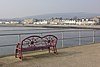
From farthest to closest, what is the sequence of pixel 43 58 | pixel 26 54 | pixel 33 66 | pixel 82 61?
pixel 26 54 < pixel 43 58 < pixel 82 61 < pixel 33 66

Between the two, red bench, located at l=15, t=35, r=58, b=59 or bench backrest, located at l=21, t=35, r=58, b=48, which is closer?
red bench, located at l=15, t=35, r=58, b=59

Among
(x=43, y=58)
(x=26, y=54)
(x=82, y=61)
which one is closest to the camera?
(x=82, y=61)

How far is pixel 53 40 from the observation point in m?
9.89

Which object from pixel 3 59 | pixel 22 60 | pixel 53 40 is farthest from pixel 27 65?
pixel 53 40

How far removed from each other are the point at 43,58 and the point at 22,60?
82 cm

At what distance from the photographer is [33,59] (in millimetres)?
8461

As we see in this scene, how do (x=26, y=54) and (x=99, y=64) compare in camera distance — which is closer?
(x=99, y=64)

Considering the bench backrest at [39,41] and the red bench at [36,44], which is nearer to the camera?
the red bench at [36,44]

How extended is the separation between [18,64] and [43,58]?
1319 millimetres

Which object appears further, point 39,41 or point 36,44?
point 39,41

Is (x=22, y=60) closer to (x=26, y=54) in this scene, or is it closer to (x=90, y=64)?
(x=26, y=54)

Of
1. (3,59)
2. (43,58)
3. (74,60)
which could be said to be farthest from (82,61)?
(3,59)

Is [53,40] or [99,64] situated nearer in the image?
[99,64]

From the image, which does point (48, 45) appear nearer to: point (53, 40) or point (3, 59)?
point (53, 40)
